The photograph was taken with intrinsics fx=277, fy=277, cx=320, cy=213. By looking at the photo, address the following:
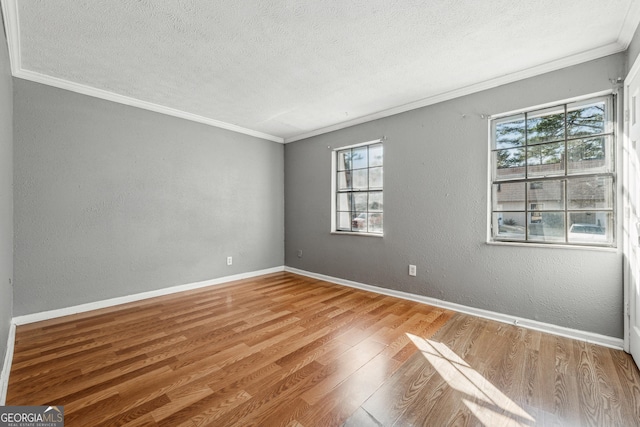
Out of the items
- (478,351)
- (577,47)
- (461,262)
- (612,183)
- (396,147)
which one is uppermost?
(577,47)

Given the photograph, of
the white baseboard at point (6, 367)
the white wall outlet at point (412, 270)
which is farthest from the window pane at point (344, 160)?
the white baseboard at point (6, 367)

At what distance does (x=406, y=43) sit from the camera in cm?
234

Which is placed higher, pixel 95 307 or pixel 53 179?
pixel 53 179

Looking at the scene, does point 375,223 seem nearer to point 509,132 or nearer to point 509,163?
point 509,163

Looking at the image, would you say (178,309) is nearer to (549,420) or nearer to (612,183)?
(549,420)

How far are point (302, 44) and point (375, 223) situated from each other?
8.50 feet

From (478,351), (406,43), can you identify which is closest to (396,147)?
(406,43)

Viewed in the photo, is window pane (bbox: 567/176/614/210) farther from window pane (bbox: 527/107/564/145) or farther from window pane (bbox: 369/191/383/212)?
window pane (bbox: 369/191/383/212)

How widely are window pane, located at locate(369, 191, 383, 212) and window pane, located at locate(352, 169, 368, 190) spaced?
20cm

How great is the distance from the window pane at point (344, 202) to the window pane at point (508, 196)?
2082mm

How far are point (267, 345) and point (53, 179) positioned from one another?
2871mm

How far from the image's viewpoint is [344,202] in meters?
4.59

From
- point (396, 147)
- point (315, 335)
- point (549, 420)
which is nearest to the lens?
point (549, 420)

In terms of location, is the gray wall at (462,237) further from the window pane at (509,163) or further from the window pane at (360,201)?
the window pane at (360,201)
